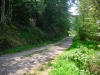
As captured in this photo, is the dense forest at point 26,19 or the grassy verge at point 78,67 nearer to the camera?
the grassy verge at point 78,67

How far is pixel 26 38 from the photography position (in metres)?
24.8

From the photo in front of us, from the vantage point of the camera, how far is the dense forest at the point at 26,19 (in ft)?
69.7

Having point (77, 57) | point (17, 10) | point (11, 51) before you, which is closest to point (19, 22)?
point (17, 10)

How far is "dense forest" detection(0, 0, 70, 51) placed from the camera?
69.7 feet

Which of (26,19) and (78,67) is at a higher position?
(26,19)

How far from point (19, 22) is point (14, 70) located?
21.3m

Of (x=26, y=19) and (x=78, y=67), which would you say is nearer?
(x=78, y=67)

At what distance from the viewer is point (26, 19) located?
32.2 metres

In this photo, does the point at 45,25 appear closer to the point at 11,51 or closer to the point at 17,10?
the point at 17,10

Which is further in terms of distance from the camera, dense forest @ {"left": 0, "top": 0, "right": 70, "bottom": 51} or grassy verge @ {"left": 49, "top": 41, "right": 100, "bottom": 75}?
dense forest @ {"left": 0, "top": 0, "right": 70, "bottom": 51}

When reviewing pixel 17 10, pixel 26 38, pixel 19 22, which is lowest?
pixel 26 38

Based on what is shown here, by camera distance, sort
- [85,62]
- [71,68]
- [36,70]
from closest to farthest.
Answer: [71,68]
[36,70]
[85,62]

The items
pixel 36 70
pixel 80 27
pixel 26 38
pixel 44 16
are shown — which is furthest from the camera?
pixel 44 16

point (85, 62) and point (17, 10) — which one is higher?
point (17, 10)
